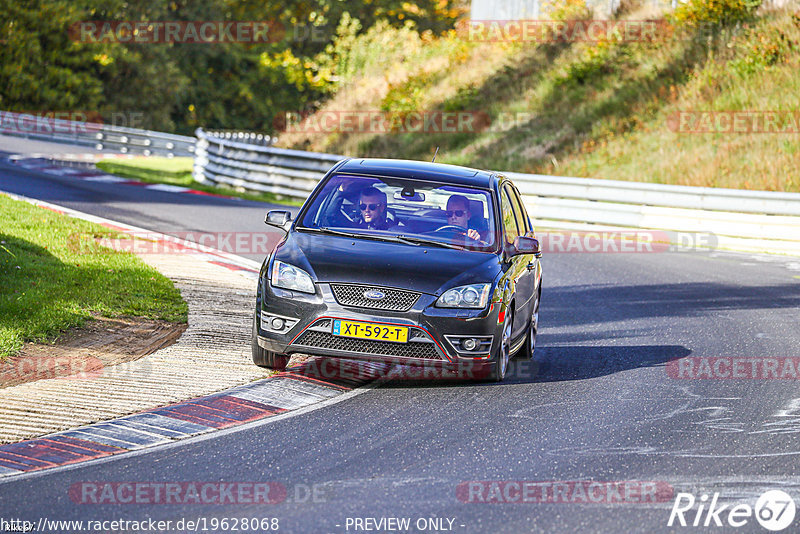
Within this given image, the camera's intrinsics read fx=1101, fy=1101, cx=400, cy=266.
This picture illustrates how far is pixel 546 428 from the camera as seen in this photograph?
25.0ft

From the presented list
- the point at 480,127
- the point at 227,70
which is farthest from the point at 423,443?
the point at 227,70

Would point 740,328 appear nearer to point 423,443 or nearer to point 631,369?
point 631,369

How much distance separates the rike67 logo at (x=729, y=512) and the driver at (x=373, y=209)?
3.97 meters

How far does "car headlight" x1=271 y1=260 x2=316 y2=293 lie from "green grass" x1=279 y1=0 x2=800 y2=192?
685 inches

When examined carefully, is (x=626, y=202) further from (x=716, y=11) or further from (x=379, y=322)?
(x=379, y=322)

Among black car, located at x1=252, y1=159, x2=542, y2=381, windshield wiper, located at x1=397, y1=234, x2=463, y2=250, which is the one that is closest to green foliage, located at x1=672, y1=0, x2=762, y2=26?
black car, located at x1=252, y1=159, x2=542, y2=381

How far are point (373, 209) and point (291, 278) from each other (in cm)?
123

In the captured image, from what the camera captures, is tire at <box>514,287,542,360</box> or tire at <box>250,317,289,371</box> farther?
tire at <box>514,287,542,360</box>

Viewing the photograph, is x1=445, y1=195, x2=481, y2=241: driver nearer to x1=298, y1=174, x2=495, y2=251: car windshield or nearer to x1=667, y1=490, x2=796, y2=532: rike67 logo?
x1=298, y1=174, x2=495, y2=251: car windshield

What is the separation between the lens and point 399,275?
329 inches

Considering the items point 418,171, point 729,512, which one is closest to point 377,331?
point 418,171

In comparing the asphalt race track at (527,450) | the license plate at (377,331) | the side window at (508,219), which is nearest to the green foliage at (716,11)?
the asphalt race track at (527,450)

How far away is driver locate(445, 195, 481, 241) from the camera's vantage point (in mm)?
→ 9359

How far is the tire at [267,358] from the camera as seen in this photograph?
877 cm
